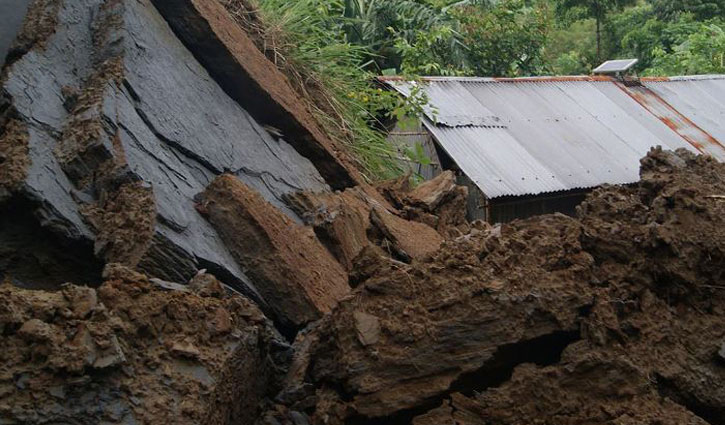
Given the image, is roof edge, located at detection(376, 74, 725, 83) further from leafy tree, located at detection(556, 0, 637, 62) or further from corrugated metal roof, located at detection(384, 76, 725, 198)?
leafy tree, located at detection(556, 0, 637, 62)

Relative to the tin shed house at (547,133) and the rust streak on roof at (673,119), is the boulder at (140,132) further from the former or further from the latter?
the rust streak on roof at (673,119)

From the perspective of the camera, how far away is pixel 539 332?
326 centimetres

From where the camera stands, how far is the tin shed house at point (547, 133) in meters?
10.3

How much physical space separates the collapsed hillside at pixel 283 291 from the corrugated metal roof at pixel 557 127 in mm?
5541

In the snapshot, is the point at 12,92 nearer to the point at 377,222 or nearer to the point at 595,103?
the point at 377,222

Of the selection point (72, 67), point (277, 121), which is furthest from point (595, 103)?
point (72, 67)

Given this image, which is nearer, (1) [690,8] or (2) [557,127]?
(2) [557,127]

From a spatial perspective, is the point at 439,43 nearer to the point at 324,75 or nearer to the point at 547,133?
the point at 547,133

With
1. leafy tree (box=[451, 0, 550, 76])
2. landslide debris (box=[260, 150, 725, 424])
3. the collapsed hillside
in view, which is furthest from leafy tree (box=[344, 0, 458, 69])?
landslide debris (box=[260, 150, 725, 424])

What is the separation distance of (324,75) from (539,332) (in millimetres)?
4975

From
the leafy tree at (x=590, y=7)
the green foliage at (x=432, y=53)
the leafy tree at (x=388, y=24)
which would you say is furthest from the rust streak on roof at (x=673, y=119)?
the leafy tree at (x=590, y=7)

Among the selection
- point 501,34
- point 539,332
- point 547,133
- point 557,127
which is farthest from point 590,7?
point 539,332

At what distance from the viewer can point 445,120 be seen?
35.5 ft

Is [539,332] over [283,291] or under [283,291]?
under
